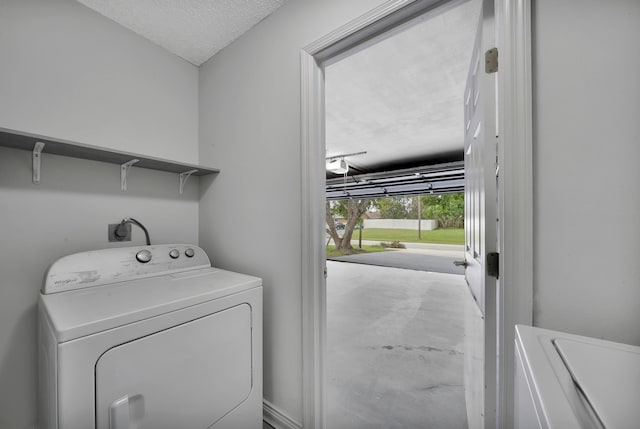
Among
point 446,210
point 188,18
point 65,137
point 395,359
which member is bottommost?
point 395,359

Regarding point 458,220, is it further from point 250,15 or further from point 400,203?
point 250,15

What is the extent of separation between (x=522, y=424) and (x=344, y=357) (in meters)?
1.76

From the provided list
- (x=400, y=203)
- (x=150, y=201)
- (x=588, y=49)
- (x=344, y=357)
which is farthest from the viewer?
(x=400, y=203)

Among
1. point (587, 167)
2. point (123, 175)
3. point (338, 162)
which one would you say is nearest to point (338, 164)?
point (338, 162)

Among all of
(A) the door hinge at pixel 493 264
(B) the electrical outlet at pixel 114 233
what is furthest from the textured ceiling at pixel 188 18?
(A) the door hinge at pixel 493 264

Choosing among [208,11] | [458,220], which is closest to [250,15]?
[208,11]

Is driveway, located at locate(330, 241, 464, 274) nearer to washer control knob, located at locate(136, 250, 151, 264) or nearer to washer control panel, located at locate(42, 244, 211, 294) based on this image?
washer control panel, located at locate(42, 244, 211, 294)

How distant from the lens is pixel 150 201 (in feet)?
5.32

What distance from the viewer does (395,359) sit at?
2014mm

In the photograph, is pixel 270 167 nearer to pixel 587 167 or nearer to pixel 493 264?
pixel 493 264

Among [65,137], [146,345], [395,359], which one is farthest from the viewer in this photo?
[395,359]

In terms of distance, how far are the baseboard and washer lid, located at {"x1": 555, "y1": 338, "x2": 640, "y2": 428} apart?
1273 mm

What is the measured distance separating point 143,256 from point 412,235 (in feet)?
37.8

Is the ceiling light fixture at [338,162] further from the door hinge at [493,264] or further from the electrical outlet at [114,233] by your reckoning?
the door hinge at [493,264]
